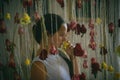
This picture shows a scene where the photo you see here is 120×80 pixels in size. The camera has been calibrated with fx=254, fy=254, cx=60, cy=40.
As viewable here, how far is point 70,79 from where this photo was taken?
155cm

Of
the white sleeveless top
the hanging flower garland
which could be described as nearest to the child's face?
the white sleeveless top

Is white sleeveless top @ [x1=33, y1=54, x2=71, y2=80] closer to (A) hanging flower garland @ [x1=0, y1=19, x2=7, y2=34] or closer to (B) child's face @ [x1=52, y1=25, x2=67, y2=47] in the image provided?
(B) child's face @ [x1=52, y1=25, x2=67, y2=47]

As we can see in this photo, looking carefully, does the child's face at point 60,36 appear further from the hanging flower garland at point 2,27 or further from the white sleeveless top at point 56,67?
the hanging flower garland at point 2,27

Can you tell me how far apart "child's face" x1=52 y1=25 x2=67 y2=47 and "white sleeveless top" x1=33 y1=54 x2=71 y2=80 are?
0.08 metres

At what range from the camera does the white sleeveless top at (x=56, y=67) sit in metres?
1.49

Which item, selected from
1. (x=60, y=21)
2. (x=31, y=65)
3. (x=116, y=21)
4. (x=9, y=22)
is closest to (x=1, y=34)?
(x=9, y=22)

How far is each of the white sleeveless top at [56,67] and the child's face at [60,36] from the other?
8 centimetres

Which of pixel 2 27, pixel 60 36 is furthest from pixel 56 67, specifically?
pixel 2 27

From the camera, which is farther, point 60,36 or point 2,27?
point 60,36

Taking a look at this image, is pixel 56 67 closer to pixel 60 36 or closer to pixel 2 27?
pixel 60 36

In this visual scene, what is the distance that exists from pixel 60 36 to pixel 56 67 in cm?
19

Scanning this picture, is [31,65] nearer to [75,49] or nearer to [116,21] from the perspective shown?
[75,49]

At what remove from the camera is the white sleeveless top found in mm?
1491

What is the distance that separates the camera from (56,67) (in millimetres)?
1515
